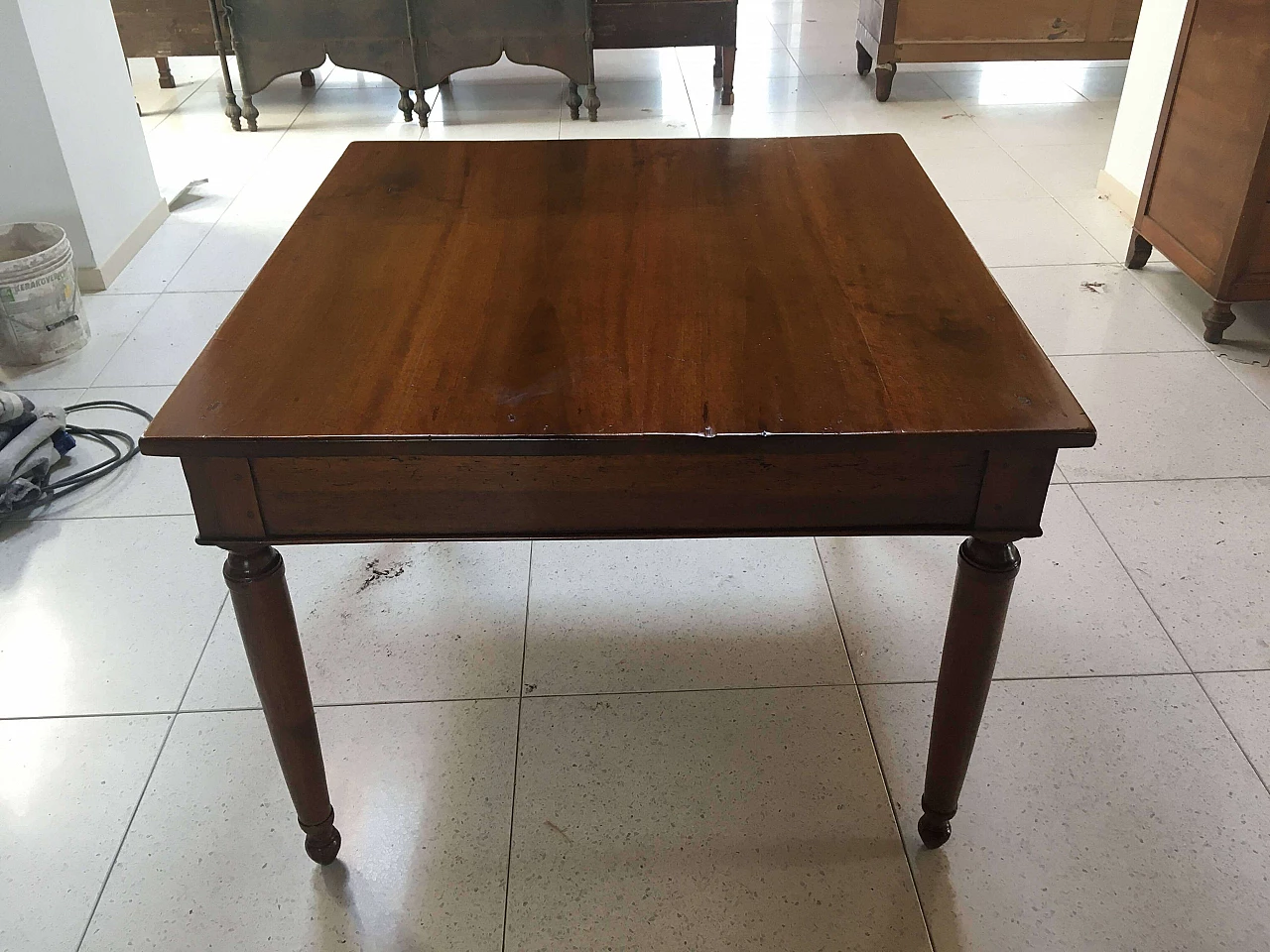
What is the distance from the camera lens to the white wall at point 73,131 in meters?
2.55

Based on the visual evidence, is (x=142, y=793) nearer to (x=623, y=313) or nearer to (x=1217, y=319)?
(x=623, y=313)

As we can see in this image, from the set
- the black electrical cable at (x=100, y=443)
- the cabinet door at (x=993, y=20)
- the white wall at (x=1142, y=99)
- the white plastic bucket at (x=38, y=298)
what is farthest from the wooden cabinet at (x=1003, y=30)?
the black electrical cable at (x=100, y=443)

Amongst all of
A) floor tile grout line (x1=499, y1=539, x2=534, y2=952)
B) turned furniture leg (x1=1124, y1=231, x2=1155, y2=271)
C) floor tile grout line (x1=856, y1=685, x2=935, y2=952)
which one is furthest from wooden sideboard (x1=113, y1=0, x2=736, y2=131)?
floor tile grout line (x1=856, y1=685, x2=935, y2=952)

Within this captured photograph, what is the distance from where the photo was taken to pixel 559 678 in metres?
1.61

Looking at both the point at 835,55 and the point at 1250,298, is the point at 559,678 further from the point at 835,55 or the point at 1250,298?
the point at 835,55

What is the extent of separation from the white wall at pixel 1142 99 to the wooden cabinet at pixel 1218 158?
0.15 meters

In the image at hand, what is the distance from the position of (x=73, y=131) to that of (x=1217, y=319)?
9.23 ft

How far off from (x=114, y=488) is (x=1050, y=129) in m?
3.32

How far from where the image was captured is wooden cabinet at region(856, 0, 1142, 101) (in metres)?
3.92

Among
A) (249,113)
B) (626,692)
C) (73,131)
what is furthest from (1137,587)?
(249,113)

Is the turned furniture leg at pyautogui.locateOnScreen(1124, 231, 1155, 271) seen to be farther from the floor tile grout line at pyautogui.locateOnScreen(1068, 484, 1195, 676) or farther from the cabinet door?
the cabinet door

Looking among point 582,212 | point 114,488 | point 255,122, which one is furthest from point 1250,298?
point 255,122

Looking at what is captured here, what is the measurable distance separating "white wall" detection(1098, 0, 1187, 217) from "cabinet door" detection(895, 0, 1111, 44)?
100cm

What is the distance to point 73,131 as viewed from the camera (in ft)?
8.87
